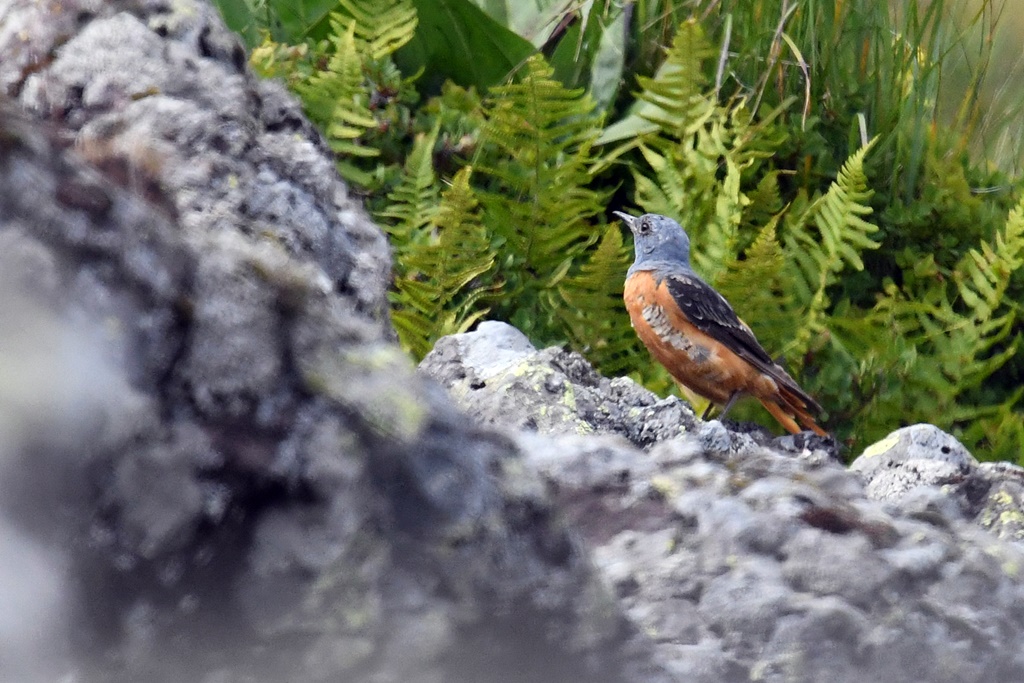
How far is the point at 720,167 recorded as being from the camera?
5.33 metres

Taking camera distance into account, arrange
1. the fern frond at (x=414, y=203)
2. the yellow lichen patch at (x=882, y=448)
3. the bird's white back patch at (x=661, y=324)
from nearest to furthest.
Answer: the yellow lichen patch at (x=882, y=448) < the fern frond at (x=414, y=203) < the bird's white back patch at (x=661, y=324)

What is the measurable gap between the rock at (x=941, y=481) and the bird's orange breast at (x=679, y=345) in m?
1.81

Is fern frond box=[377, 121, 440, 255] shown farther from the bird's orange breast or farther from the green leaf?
the bird's orange breast

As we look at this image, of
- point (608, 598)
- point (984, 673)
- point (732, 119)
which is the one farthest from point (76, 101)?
point (732, 119)

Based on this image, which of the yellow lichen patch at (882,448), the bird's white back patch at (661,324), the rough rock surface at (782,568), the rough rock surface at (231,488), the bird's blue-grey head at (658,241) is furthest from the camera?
the bird's blue-grey head at (658,241)

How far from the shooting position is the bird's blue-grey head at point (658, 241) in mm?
5008

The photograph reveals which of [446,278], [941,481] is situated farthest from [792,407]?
[941,481]

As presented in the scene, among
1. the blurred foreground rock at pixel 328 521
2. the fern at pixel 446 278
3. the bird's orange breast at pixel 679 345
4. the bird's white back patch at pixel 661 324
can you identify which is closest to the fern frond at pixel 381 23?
the fern at pixel 446 278

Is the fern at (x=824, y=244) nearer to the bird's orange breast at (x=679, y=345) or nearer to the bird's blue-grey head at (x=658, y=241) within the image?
the bird's orange breast at (x=679, y=345)

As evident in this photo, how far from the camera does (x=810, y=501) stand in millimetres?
1918

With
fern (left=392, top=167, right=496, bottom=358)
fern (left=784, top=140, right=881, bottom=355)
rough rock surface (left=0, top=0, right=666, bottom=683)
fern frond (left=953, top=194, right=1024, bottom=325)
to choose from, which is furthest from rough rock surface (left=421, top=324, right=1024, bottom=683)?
fern frond (left=953, top=194, right=1024, bottom=325)

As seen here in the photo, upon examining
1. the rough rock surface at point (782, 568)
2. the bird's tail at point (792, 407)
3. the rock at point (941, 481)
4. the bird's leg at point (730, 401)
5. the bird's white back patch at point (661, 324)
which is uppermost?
the rough rock surface at point (782, 568)

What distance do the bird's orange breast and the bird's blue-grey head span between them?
0.11 meters

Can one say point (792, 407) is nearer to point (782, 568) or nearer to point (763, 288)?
point (763, 288)
